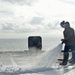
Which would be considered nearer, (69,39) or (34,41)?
(69,39)

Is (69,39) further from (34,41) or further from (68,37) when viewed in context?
(34,41)

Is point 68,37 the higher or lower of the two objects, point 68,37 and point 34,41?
the higher

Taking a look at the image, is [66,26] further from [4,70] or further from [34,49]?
[34,49]

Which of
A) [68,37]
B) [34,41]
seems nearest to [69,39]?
[68,37]

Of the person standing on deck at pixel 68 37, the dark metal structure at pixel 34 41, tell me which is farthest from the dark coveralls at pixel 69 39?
the dark metal structure at pixel 34 41

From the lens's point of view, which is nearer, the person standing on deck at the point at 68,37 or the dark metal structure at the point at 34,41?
the person standing on deck at the point at 68,37

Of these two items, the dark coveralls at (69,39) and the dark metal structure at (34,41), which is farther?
the dark metal structure at (34,41)

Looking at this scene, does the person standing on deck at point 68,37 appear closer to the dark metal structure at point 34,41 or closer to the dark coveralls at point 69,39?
the dark coveralls at point 69,39

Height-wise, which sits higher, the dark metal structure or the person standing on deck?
the person standing on deck

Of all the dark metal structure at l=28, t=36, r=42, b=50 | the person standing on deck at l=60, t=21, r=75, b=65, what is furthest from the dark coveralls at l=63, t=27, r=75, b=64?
the dark metal structure at l=28, t=36, r=42, b=50

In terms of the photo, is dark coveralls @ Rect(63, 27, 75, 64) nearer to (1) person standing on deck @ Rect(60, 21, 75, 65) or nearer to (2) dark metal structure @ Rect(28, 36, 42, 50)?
(1) person standing on deck @ Rect(60, 21, 75, 65)

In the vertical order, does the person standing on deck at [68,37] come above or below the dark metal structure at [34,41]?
above

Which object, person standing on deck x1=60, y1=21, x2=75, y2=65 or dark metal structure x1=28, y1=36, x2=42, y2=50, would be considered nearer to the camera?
person standing on deck x1=60, y1=21, x2=75, y2=65

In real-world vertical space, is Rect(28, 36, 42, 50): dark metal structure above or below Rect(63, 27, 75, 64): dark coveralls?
below
